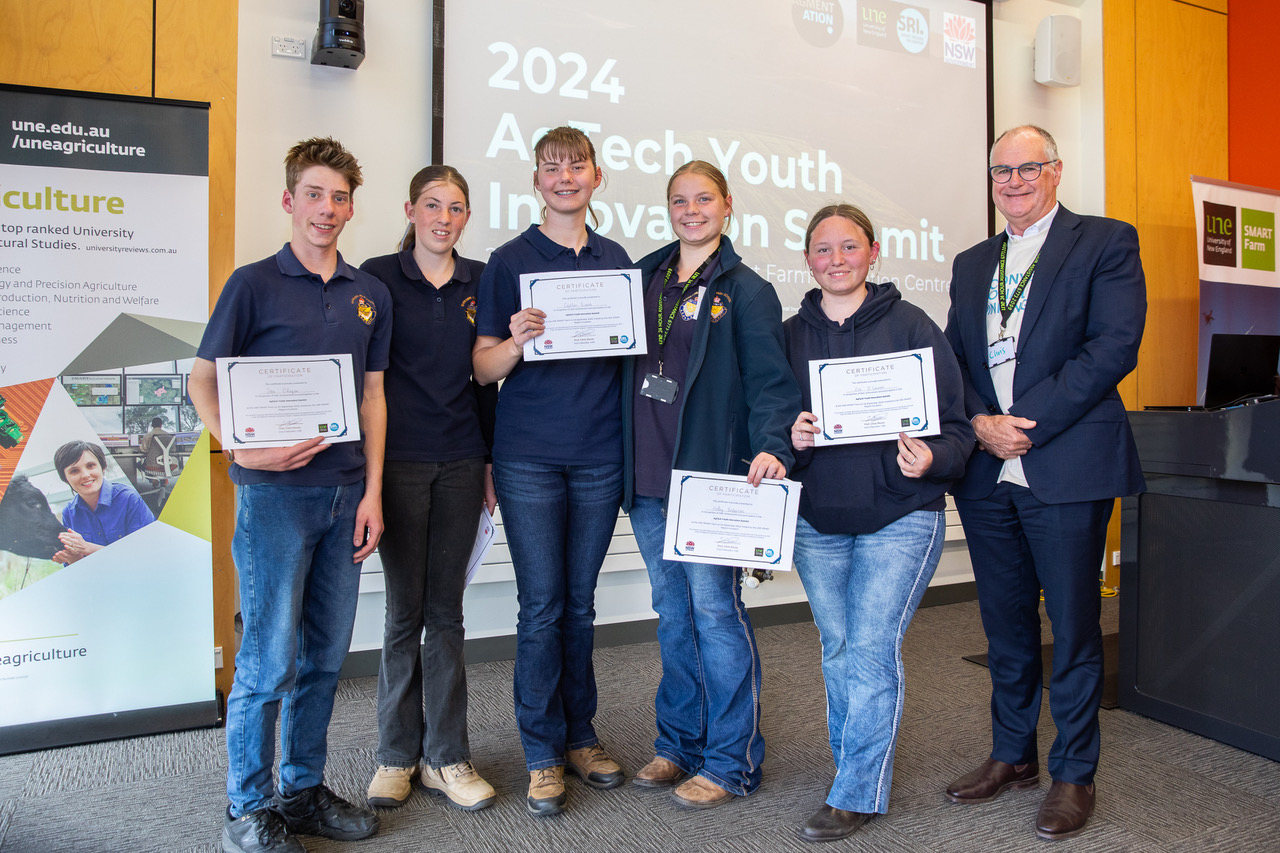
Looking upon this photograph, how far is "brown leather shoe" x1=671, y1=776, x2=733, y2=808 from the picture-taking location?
2.16m

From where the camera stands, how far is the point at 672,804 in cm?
220

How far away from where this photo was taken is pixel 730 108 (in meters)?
3.92

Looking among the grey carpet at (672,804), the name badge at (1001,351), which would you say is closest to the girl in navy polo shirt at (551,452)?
the grey carpet at (672,804)

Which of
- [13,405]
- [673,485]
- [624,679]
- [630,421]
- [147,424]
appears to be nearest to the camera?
[673,485]

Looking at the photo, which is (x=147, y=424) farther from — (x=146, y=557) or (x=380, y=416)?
(x=380, y=416)

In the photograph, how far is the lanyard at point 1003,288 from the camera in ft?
7.07

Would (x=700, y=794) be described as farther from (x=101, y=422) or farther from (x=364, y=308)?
(x=101, y=422)

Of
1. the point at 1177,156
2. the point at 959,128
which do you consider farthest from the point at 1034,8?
the point at 1177,156

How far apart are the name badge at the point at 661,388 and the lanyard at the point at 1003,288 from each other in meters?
0.91

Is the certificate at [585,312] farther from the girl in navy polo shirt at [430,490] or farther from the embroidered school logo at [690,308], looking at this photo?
the girl in navy polo shirt at [430,490]

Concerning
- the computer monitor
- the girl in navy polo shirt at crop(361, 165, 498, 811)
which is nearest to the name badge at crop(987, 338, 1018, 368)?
the girl in navy polo shirt at crop(361, 165, 498, 811)

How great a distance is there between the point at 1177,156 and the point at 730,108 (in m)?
3.02

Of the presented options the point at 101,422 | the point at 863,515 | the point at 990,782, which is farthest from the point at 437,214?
the point at 990,782

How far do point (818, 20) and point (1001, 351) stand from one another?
8.84ft
